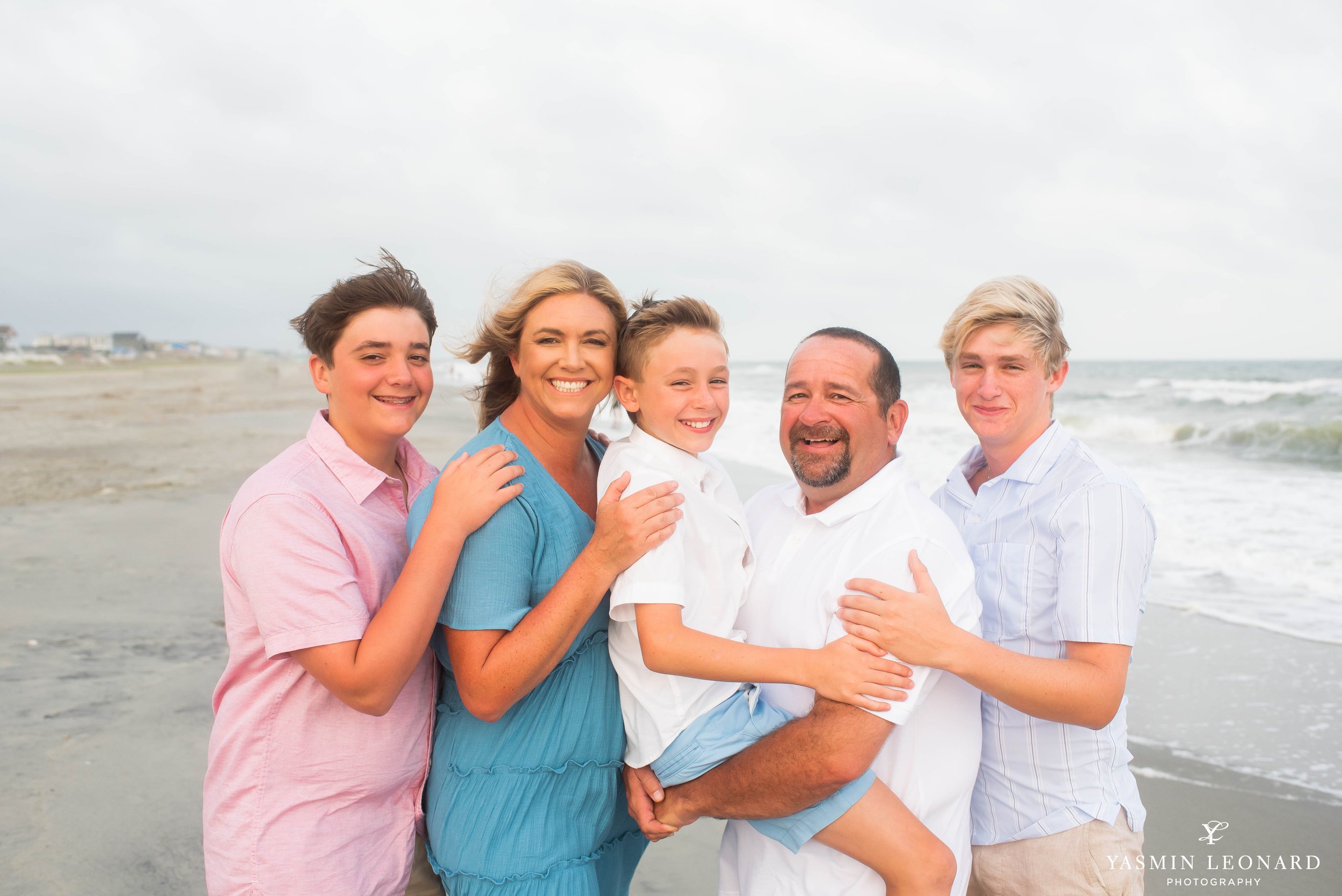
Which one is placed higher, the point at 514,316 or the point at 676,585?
the point at 514,316

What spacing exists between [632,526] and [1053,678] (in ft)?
4.26

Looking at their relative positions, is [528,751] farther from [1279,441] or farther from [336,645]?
[1279,441]

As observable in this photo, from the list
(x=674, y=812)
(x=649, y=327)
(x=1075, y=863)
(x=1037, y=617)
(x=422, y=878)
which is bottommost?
(x=422, y=878)

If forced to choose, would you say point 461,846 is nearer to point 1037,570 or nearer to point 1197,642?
point 1037,570

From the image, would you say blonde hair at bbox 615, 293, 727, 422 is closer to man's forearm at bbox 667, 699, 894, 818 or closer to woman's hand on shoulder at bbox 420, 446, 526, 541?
woman's hand on shoulder at bbox 420, 446, 526, 541

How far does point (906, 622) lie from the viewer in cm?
228

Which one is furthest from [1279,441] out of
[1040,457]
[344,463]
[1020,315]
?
[344,463]

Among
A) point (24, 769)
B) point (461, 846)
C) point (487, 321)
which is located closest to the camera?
point (461, 846)

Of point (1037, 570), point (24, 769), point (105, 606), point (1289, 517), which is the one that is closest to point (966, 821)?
point (1037, 570)

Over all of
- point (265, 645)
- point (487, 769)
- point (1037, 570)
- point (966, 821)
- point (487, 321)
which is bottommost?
point (966, 821)

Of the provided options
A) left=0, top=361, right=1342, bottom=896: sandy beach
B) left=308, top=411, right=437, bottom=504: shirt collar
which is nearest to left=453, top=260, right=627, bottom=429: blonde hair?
left=308, top=411, right=437, bottom=504: shirt collar

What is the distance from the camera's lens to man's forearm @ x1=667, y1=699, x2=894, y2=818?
7.49ft

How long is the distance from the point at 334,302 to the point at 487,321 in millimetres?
504

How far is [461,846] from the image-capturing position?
96.7 inches
